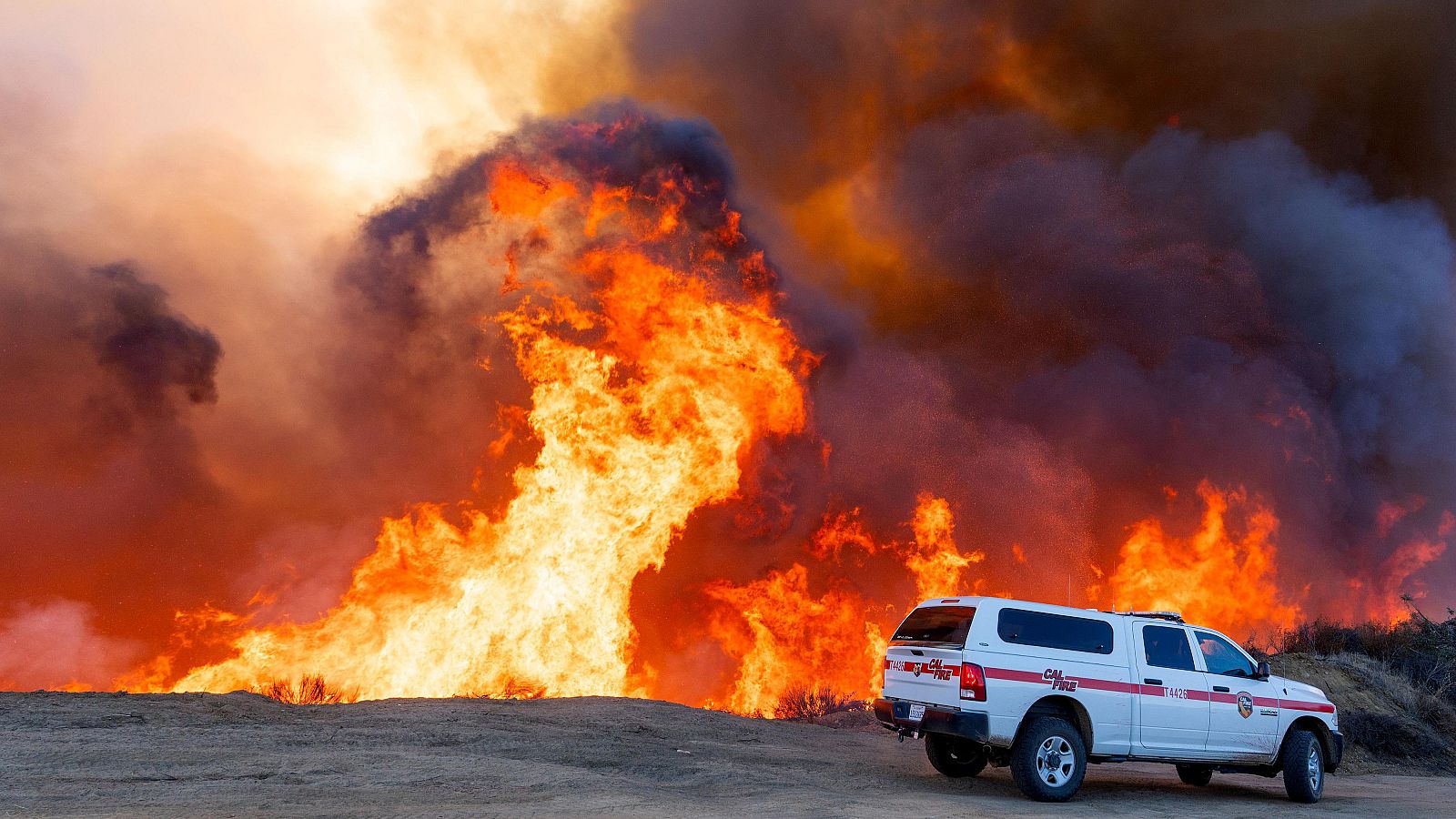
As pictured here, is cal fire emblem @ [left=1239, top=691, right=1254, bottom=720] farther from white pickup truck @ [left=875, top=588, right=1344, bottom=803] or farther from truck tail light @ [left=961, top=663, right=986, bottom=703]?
truck tail light @ [left=961, top=663, right=986, bottom=703]

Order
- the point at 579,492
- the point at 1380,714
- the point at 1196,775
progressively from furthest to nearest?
the point at 579,492 < the point at 1380,714 < the point at 1196,775

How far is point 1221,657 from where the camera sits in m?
11.2

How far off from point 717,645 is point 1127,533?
16.9 metres

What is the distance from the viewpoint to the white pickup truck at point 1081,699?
9656 mm

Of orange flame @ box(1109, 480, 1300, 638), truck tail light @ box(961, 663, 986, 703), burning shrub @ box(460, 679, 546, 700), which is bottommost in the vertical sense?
burning shrub @ box(460, 679, 546, 700)

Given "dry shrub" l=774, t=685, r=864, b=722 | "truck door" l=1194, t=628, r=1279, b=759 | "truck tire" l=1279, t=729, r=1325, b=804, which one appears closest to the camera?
"truck door" l=1194, t=628, r=1279, b=759

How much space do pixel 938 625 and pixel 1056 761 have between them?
1.92 meters

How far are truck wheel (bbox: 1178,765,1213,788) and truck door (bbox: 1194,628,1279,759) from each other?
62.7 inches

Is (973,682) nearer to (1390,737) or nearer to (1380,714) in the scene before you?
(1390,737)

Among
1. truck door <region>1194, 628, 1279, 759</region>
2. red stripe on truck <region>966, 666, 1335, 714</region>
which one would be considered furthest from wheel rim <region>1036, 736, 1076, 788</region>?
truck door <region>1194, 628, 1279, 759</region>

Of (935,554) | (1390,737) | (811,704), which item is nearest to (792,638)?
(811,704)

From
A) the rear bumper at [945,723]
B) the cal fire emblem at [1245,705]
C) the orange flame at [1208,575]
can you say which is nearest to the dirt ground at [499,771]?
the rear bumper at [945,723]

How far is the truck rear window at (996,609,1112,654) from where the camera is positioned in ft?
32.7

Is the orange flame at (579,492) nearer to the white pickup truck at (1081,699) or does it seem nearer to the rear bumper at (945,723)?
the white pickup truck at (1081,699)
